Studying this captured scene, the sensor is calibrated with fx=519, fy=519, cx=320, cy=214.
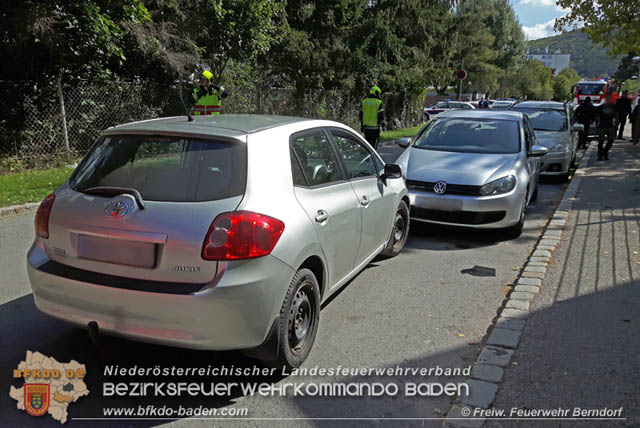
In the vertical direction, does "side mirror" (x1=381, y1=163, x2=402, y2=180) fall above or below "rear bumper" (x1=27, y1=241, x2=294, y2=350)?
above

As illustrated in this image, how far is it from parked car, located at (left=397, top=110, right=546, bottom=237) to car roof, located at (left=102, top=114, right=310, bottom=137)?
11.2ft

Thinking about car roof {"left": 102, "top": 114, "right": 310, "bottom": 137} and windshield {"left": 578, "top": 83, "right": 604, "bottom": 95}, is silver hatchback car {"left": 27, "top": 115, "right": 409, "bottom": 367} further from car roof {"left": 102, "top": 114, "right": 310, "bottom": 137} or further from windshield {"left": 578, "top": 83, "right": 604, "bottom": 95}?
windshield {"left": 578, "top": 83, "right": 604, "bottom": 95}

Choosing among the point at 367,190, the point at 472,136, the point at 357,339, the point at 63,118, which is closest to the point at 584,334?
the point at 357,339

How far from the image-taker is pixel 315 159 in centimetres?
410

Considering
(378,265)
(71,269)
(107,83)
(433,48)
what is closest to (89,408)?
(71,269)

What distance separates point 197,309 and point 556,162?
37.5ft

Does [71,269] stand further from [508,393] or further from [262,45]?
[262,45]

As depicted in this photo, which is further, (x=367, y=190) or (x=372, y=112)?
(x=372, y=112)

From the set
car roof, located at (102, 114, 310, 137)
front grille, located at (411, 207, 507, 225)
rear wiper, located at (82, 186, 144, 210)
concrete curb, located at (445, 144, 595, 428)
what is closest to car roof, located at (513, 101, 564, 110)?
concrete curb, located at (445, 144, 595, 428)

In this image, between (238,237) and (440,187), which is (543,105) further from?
(238,237)

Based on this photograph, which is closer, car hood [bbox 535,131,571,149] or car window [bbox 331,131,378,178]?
car window [bbox 331,131,378,178]

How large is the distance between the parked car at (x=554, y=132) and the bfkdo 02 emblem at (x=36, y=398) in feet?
38.1

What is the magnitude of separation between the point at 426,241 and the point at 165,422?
4844mm

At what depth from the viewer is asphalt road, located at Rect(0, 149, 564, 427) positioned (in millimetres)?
3219
